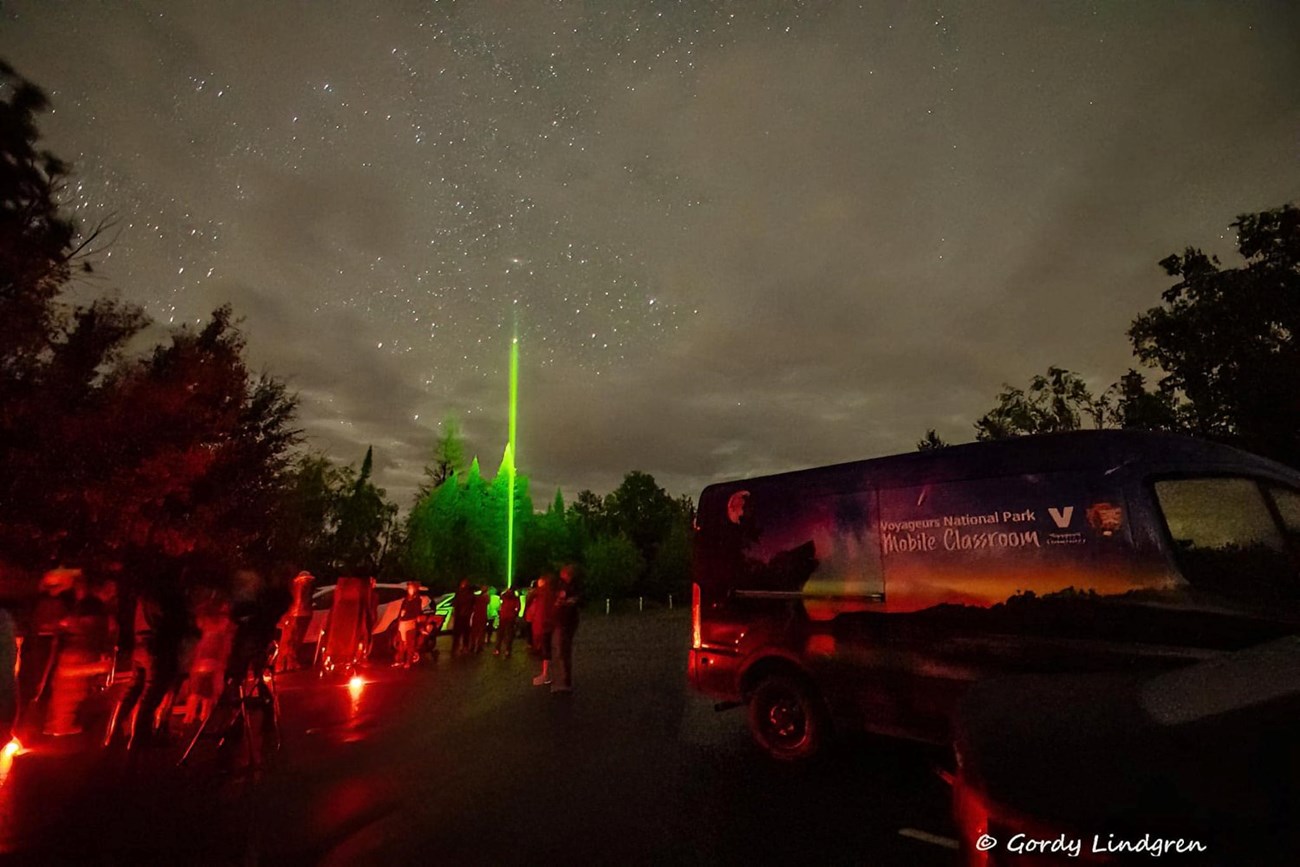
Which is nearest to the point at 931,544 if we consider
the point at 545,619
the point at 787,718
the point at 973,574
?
the point at 973,574

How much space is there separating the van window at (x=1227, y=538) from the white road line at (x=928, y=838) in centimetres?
219

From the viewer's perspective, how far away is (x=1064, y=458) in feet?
15.6

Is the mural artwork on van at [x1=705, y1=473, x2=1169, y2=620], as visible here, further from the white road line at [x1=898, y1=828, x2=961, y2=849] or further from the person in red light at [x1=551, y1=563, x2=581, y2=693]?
the person in red light at [x1=551, y1=563, x2=581, y2=693]

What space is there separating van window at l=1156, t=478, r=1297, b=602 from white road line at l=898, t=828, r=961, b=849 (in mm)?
2191

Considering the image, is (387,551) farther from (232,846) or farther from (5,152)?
(232,846)

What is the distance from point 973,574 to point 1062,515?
Answer: 751mm

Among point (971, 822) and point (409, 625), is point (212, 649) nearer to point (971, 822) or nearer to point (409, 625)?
point (409, 625)

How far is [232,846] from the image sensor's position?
4.32 metres

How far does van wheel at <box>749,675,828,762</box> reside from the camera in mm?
5941

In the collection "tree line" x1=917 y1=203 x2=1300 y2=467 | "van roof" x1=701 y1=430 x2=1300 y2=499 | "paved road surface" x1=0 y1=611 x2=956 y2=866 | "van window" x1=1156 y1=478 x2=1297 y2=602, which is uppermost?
"tree line" x1=917 y1=203 x2=1300 y2=467

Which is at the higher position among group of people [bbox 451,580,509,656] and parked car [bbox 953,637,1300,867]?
parked car [bbox 953,637,1300,867]

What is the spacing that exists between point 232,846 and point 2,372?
1809cm

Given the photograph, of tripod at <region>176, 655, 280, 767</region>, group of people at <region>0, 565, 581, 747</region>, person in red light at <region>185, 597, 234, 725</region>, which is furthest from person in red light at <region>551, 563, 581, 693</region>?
person in red light at <region>185, 597, 234, 725</region>

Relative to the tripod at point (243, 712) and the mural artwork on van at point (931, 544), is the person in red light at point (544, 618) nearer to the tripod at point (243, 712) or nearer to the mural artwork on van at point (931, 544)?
the tripod at point (243, 712)
